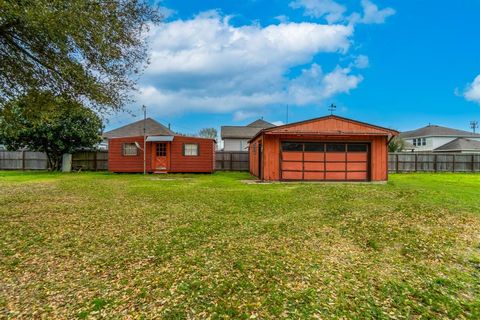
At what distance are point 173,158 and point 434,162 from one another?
19.8 metres

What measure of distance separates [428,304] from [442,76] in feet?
76.2

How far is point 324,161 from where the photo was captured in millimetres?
14594

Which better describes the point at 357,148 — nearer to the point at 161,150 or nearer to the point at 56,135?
the point at 161,150

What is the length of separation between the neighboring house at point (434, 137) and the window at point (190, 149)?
3229 centimetres

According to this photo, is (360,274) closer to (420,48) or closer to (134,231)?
(134,231)

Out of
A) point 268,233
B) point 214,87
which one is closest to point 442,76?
point 214,87

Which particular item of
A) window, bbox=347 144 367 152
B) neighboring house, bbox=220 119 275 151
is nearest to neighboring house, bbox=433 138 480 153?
neighboring house, bbox=220 119 275 151

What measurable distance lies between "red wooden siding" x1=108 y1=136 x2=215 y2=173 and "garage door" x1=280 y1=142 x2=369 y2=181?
6.64 metres

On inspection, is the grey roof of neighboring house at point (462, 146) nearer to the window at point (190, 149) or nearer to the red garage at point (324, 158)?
the red garage at point (324, 158)

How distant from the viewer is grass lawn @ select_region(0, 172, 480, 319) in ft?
9.29

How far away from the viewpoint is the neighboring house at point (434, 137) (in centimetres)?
3797

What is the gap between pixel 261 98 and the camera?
2741 centimetres

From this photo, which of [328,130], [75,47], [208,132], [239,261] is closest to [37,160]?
[75,47]

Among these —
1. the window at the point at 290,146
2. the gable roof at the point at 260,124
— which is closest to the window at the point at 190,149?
the window at the point at 290,146
